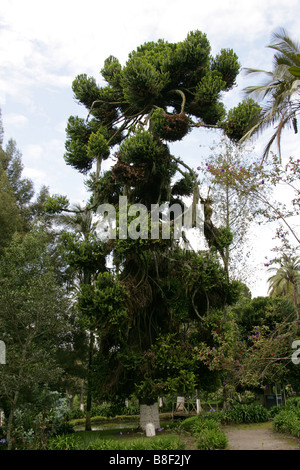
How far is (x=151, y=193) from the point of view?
15219mm

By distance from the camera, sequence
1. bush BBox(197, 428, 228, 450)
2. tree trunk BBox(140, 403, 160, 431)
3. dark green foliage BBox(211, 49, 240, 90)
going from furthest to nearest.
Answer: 1. dark green foliage BBox(211, 49, 240, 90)
2. tree trunk BBox(140, 403, 160, 431)
3. bush BBox(197, 428, 228, 450)

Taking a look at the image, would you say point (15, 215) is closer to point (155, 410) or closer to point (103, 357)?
point (103, 357)

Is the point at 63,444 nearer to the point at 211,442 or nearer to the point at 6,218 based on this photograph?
the point at 211,442

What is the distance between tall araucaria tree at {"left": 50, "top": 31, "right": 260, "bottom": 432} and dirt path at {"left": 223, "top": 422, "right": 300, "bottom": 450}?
199cm

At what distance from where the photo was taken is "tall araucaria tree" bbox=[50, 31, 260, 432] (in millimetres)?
12203

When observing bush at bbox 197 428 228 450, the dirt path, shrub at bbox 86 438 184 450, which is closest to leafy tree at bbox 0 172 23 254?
shrub at bbox 86 438 184 450

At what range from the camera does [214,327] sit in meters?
13.0

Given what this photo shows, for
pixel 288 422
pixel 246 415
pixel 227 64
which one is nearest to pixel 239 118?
pixel 227 64

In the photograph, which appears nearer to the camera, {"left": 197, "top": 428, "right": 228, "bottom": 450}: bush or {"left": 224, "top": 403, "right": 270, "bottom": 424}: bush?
{"left": 197, "top": 428, "right": 228, "bottom": 450}: bush

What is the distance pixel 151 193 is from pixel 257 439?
888cm

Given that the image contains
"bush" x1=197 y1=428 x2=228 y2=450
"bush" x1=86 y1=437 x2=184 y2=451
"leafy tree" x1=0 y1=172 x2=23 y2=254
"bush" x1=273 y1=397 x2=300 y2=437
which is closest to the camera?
"bush" x1=86 y1=437 x2=184 y2=451

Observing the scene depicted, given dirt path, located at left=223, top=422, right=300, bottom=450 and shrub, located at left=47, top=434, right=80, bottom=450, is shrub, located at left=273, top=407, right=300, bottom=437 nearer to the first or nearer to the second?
dirt path, located at left=223, top=422, right=300, bottom=450

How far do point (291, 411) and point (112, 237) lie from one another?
28.1ft

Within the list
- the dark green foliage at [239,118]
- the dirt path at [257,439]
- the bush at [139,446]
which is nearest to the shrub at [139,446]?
the bush at [139,446]
